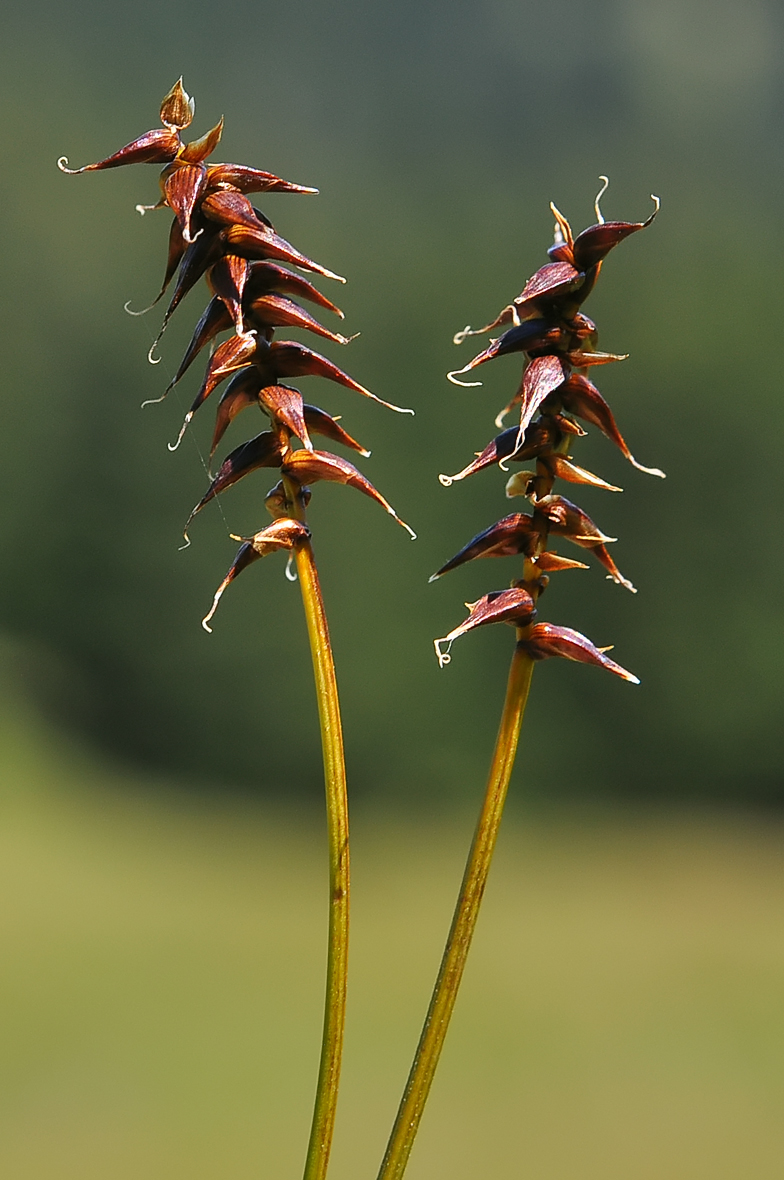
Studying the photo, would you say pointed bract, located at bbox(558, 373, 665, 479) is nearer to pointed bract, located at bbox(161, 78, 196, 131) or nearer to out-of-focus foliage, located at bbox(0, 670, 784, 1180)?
pointed bract, located at bbox(161, 78, 196, 131)

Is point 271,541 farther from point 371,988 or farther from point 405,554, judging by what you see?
point 405,554

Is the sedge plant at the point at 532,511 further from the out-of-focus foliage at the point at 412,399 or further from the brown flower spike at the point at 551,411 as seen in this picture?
the out-of-focus foliage at the point at 412,399

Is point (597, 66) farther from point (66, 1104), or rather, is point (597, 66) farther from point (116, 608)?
point (66, 1104)

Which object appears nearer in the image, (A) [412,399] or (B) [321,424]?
(B) [321,424]

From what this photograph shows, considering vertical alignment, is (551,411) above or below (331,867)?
above

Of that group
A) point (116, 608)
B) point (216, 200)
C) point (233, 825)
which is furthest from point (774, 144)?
point (216, 200)

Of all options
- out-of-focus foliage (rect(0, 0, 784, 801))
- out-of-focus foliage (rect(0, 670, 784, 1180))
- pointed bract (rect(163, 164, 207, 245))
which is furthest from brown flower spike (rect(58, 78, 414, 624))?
out-of-focus foliage (rect(0, 0, 784, 801))

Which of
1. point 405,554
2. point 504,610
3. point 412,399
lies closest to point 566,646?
point 504,610

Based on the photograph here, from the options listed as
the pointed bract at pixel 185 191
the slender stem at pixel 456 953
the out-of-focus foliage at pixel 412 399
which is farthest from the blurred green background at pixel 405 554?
the pointed bract at pixel 185 191
